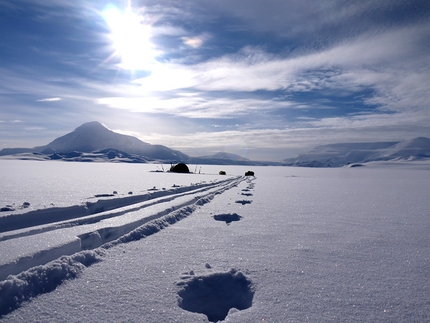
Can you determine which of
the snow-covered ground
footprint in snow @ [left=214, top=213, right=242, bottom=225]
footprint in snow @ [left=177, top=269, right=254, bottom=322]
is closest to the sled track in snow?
the snow-covered ground

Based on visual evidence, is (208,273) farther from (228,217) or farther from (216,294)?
(228,217)

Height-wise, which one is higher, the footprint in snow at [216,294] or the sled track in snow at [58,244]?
the sled track in snow at [58,244]

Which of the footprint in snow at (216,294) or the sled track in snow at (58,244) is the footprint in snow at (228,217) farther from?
the footprint in snow at (216,294)

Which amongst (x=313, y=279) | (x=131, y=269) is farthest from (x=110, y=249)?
(x=313, y=279)

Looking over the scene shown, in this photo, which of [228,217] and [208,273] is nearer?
[208,273]

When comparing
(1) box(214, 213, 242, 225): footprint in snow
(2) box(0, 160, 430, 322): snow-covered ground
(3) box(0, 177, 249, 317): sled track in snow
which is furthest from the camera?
(1) box(214, 213, 242, 225): footprint in snow

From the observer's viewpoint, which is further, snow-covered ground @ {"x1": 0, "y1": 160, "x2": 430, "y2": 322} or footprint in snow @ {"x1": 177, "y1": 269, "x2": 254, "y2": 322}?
footprint in snow @ {"x1": 177, "y1": 269, "x2": 254, "y2": 322}

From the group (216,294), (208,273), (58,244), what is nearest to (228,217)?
(208,273)

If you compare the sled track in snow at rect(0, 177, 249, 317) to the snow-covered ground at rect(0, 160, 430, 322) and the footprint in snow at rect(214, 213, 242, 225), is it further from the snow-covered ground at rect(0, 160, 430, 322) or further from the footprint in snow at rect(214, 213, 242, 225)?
the footprint in snow at rect(214, 213, 242, 225)

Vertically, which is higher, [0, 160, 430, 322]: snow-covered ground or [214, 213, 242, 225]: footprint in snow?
[0, 160, 430, 322]: snow-covered ground

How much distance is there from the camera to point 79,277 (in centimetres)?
240

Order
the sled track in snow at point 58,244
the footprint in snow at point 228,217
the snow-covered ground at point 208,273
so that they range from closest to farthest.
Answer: the snow-covered ground at point 208,273 → the sled track in snow at point 58,244 → the footprint in snow at point 228,217

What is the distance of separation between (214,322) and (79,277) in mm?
1293

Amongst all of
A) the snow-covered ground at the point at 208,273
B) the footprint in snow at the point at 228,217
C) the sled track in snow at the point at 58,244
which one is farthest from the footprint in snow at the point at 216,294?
the footprint in snow at the point at 228,217
